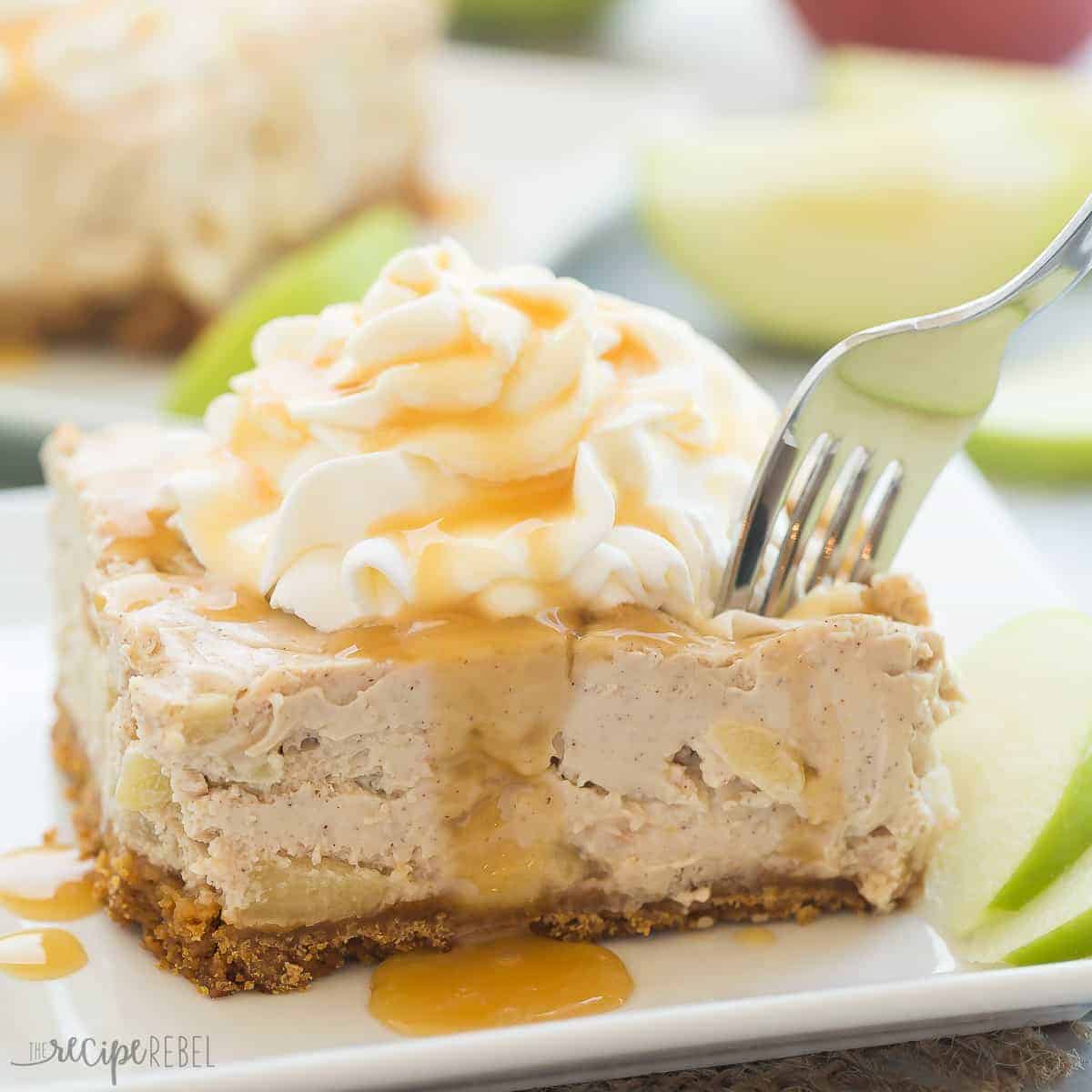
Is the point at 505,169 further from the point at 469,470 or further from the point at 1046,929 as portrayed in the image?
the point at 1046,929

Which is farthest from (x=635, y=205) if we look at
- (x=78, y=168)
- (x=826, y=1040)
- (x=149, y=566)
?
(x=826, y=1040)

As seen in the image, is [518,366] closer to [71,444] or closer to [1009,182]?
[71,444]

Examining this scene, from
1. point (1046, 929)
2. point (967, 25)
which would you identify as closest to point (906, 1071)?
point (1046, 929)

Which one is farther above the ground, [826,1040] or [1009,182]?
[1009,182]

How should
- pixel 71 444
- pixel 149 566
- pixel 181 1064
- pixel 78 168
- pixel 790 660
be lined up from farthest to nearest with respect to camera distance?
pixel 78 168, pixel 71 444, pixel 149 566, pixel 790 660, pixel 181 1064

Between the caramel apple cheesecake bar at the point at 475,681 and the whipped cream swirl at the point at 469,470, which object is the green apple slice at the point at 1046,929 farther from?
the whipped cream swirl at the point at 469,470

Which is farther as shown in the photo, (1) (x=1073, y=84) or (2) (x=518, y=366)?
(1) (x=1073, y=84)

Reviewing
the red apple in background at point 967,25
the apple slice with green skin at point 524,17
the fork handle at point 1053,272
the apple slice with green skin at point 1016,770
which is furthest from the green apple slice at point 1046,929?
the apple slice with green skin at point 524,17
